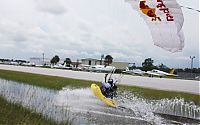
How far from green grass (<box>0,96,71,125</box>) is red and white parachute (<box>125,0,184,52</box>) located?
16.5 ft

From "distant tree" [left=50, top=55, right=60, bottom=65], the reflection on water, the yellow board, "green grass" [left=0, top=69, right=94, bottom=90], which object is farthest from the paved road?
"distant tree" [left=50, top=55, right=60, bottom=65]

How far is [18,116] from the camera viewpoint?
1434 centimetres

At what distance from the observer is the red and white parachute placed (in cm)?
1154

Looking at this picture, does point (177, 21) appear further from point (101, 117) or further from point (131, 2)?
point (101, 117)

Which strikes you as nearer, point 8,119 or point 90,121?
point 8,119

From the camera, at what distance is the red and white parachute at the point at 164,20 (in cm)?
1154

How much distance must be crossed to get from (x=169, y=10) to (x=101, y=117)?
8.79 metres

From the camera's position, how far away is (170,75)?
339 ft

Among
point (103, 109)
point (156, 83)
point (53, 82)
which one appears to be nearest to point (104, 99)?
point (103, 109)

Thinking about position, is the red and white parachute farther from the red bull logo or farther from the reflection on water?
the reflection on water

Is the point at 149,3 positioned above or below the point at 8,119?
above

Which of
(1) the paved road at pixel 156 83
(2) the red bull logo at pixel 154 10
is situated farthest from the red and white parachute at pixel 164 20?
(1) the paved road at pixel 156 83

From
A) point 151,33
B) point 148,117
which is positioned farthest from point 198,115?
point 151,33

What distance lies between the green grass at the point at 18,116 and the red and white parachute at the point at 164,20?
5.02 meters
